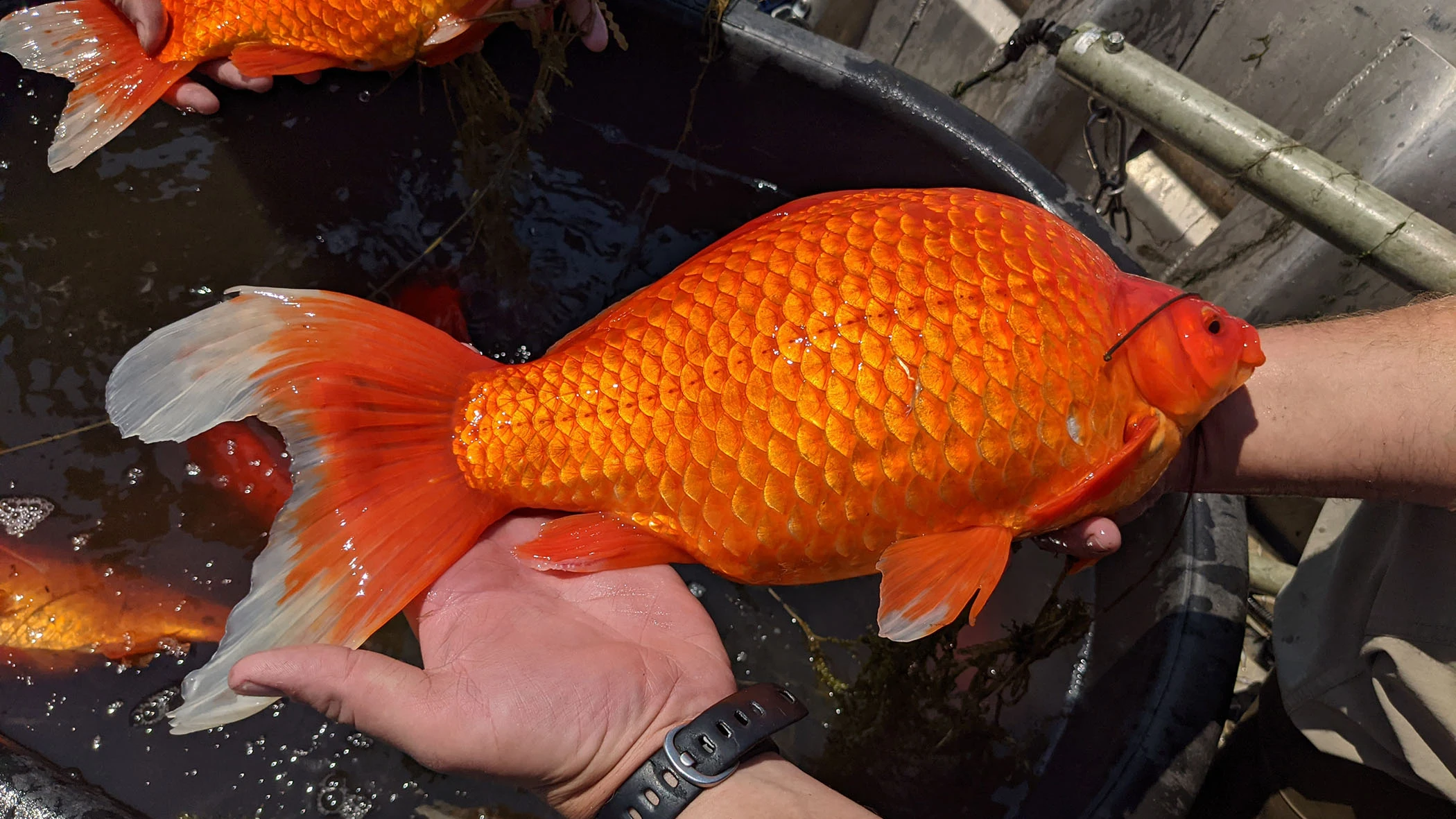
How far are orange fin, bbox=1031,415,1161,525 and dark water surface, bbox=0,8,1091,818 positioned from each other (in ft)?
2.40

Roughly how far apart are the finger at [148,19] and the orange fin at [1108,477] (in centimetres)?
183

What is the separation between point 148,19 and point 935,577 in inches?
69.8

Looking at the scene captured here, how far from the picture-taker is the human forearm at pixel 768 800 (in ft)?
3.73

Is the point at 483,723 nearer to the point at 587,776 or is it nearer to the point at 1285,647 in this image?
the point at 587,776

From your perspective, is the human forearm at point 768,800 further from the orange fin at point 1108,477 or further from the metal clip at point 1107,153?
the metal clip at point 1107,153

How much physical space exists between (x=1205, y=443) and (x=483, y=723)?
4.18 feet

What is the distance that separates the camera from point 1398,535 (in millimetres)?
1444

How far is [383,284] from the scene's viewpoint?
2.05 m

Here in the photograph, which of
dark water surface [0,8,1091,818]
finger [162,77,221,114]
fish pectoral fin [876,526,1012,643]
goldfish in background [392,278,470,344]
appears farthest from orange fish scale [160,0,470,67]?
fish pectoral fin [876,526,1012,643]

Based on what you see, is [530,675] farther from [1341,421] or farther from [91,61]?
[91,61]

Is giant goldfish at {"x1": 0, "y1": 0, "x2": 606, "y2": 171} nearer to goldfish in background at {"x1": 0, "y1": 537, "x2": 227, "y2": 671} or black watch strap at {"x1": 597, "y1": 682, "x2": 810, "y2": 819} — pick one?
goldfish in background at {"x1": 0, "y1": 537, "x2": 227, "y2": 671}

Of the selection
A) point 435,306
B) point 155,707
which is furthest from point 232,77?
point 155,707

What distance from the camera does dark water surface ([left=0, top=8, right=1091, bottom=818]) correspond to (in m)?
1.61

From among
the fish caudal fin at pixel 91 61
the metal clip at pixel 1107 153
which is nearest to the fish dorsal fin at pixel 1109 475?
the metal clip at pixel 1107 153
